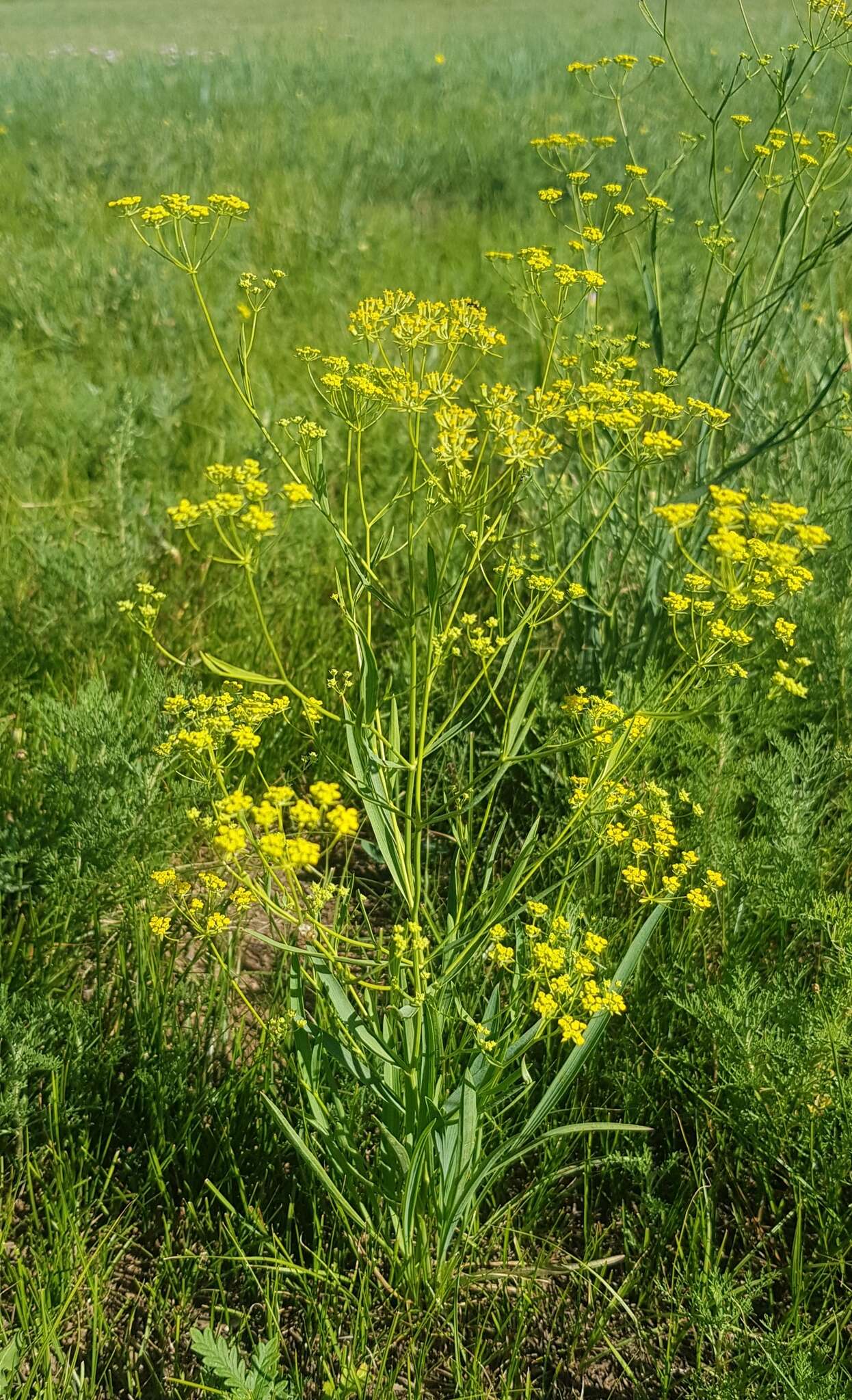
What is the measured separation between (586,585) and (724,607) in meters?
0.92

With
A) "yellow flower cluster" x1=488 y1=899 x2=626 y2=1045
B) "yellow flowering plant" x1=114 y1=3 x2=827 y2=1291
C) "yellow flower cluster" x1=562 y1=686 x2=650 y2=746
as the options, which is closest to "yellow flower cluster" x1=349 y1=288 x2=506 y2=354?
"yellow flowering plant" x1=114 y1=3 x2=827 y2=1291

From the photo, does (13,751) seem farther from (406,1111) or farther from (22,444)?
(22,444)

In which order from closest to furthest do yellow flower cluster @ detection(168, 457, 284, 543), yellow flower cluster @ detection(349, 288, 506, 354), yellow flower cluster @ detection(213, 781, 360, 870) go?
1. yellow flower cluster @ detection(213, 781, 360, 870)
2. yellow flower cluster @ detection(168, 457, 284, 543)
3. yellow flower cluster @ detection(349, 288, 506, 354)

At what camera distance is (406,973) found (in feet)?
5.10

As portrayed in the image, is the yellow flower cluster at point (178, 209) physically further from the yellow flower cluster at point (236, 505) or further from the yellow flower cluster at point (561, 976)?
the yellow flower cluster at point (561, 976)

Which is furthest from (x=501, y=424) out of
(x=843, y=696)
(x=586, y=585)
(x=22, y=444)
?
(x=22, y=444)

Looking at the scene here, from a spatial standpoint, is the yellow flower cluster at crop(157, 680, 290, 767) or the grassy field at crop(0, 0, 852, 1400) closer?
the yellow flower cluster at crop(157, 680, 290, 767)

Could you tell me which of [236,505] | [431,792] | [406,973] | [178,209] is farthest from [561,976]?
[178,209]

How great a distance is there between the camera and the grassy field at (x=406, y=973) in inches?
58.5

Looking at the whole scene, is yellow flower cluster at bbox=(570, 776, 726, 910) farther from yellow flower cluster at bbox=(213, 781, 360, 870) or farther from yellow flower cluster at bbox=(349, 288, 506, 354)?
yellow flower cluster at bbox=(349, 288, 506, 354)

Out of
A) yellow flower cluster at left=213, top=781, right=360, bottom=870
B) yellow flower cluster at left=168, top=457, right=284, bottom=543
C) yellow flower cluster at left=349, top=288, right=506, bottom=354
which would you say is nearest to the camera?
yellow flower cluster at left=213, top=781, right=360, bottom=870

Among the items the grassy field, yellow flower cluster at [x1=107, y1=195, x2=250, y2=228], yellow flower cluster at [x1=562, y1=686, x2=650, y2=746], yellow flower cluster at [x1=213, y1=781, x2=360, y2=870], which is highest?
yellow flower cluster at [x1=107, y1=195, x2=250, y2=228]

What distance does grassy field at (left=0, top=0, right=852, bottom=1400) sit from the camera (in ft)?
4.88

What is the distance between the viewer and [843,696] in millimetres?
2398
